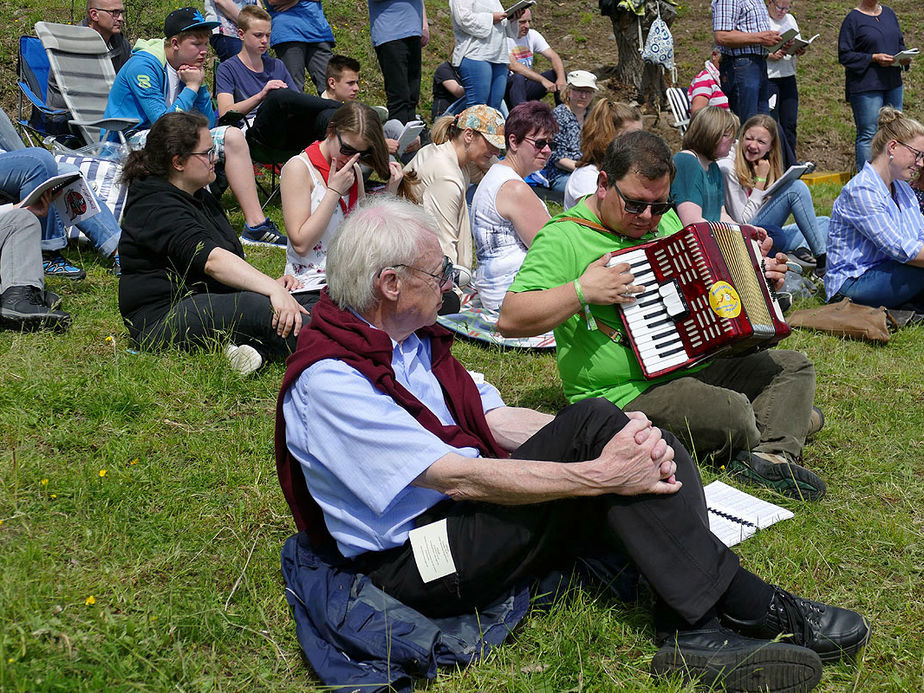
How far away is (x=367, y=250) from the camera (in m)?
2.61

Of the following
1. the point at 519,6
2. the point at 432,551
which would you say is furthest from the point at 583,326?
the point at 519,6

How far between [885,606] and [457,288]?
344cm

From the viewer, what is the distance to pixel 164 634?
2.62 meters

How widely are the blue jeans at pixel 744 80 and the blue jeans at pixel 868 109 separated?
4.16ft

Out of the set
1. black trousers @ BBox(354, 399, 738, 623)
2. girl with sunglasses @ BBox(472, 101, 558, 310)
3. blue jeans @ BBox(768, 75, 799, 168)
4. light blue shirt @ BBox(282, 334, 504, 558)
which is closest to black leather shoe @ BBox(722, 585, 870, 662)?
black trousers @ BBox(354, 399, 738, 623)

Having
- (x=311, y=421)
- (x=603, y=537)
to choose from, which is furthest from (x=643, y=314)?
(x=311, y=421)

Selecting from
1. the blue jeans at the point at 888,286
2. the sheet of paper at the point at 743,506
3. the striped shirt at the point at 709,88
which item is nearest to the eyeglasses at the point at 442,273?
the sheet of paper at the point at 743,506

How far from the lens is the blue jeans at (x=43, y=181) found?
557cm

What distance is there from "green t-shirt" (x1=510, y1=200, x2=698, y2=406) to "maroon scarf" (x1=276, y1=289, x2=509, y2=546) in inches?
35.7

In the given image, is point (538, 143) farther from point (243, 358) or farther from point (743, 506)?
point (743, 506)

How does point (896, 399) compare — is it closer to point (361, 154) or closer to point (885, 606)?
point (885, 606)

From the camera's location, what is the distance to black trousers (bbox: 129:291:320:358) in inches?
178

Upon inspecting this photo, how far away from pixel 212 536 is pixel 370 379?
3.69ft

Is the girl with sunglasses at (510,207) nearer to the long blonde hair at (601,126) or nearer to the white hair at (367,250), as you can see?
the long blonde hair at (601,126)
